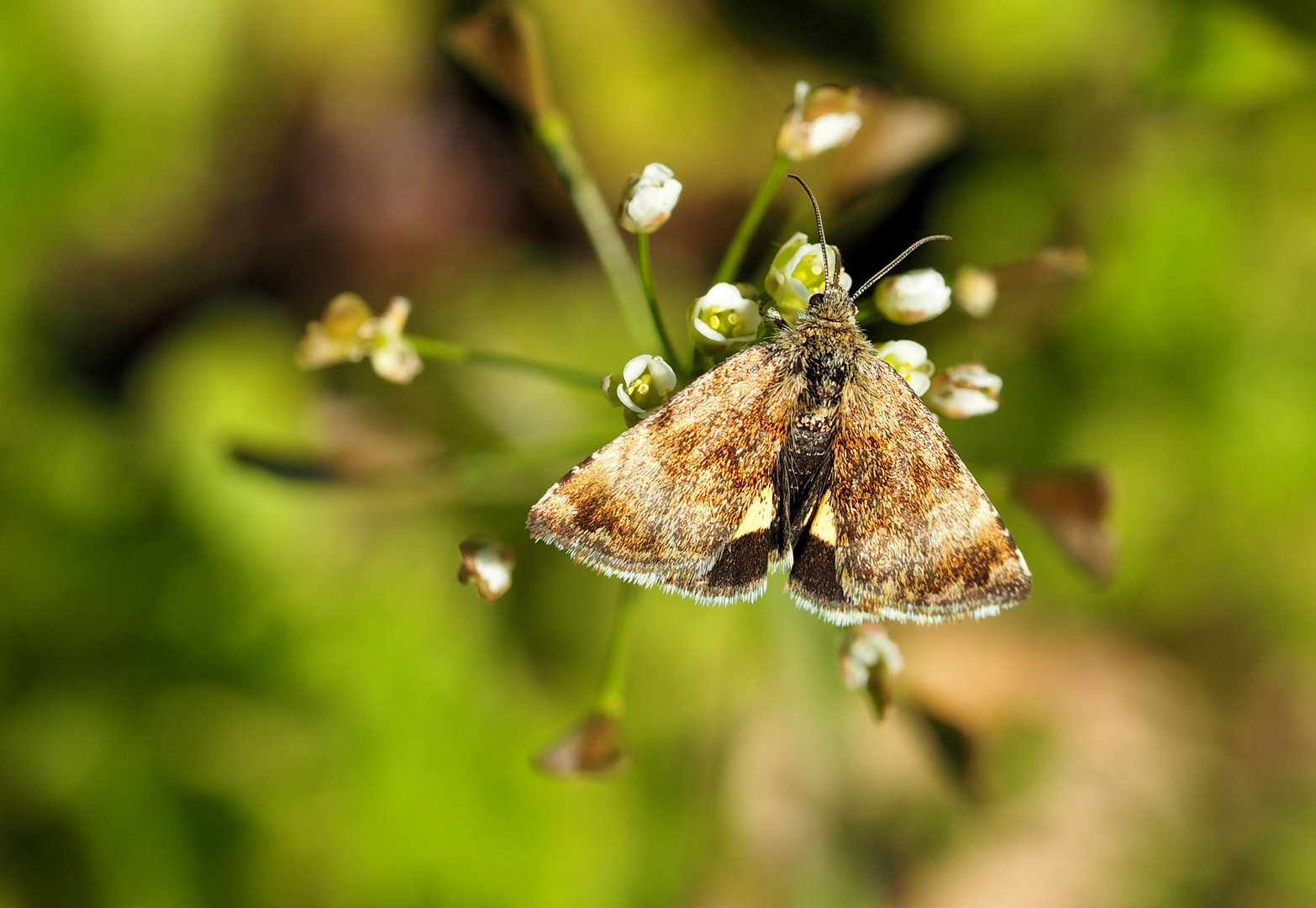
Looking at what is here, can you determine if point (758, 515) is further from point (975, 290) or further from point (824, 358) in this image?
point (975, 290)

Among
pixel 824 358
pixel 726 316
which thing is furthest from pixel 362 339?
pixel 824 358

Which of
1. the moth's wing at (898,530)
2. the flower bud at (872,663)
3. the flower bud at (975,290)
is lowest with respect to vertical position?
the flower bud at (872,663)

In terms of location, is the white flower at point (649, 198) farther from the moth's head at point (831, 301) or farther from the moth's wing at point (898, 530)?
the moth's wing at point (898, 530)

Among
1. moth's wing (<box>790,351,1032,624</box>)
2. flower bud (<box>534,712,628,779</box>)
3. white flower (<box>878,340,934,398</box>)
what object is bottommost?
flower bud (<box>534,712,628,779</box>)

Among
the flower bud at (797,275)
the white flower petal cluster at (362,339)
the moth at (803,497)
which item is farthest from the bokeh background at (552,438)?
the moth at (803,497)

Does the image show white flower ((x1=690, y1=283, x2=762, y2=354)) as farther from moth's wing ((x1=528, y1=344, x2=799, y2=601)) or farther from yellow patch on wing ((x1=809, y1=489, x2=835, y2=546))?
yellow patch on wing ((x1=809, y1=489, x2=835, y2=546))

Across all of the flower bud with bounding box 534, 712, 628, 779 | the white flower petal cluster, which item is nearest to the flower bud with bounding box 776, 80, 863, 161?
the white flower petal cluster

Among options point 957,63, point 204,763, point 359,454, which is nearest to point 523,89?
point 359,454
